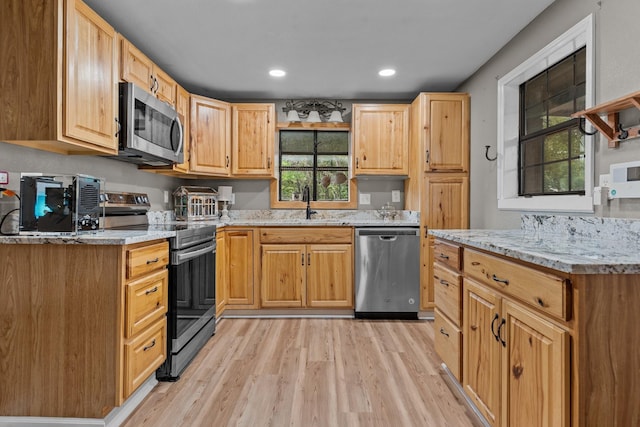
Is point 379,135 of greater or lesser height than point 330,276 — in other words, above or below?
above

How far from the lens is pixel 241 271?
3.38 meters

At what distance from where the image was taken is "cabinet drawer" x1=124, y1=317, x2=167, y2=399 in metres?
1.71

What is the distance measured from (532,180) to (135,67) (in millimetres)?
2925

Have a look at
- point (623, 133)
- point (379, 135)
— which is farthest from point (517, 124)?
point (379, 135)

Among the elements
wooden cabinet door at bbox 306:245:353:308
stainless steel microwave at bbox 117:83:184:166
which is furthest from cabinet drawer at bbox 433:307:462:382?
stainless steel microwave at bbox 117:83:184:166

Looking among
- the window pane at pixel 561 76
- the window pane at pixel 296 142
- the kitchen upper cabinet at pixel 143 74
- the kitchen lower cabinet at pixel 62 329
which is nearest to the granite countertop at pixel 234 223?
the kitchen lower cabinet at pixel 62 329

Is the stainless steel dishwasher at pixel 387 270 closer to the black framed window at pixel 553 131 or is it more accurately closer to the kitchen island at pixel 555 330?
the black framed window at pixel 553 131

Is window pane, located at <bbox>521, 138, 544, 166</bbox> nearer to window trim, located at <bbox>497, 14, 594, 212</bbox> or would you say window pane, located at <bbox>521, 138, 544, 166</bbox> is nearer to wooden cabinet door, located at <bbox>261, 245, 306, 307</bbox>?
window trim, located at <bbox>497, 14, 594, 212</bbox>

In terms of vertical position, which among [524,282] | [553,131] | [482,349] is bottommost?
[482,349]

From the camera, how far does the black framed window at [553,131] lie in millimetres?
2117

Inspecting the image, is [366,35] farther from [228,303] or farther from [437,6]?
[228,303]

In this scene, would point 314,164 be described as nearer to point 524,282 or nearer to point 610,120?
point 610,120

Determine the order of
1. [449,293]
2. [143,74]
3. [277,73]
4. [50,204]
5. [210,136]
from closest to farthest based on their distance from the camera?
[50,204]
[449,293]
[143,74]
[277,73]
[210,136]

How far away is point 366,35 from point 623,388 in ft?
7.98
